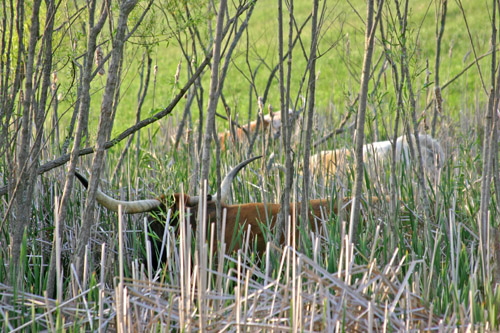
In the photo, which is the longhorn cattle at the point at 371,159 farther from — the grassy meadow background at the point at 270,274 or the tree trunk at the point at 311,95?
the tree trunk at the point at 311,95

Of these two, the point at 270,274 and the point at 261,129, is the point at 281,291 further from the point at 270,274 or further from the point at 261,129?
the point at 261,129

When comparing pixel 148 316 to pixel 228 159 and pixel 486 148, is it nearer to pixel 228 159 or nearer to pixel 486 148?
pixel 486 148

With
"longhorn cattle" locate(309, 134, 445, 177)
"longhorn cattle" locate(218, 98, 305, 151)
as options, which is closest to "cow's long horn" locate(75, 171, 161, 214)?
"longhorn cattle" locate(218, 98, 305, 151)

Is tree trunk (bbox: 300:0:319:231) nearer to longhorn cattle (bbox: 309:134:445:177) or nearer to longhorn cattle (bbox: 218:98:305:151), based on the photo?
longhorn cattle (bbox: 218:98:305:151)

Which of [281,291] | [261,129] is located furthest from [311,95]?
[261,129]

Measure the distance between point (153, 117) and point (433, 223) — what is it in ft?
4.98

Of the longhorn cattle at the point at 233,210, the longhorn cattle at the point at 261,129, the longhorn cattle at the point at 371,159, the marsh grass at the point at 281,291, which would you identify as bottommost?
the marsh grass at the point at 281,291

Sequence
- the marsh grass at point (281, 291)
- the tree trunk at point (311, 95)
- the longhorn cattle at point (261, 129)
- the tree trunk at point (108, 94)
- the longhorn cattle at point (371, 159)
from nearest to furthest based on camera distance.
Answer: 1. the marsh grass at point (281, 291)
2. the tree trunk at point (108, 94)
3. the tree trunk at point (311, 95)
4. the longhorn cattle at point (371, 159)
5. the longhorn cattle at point (261, 129)

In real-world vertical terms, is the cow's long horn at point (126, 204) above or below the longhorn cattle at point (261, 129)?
below

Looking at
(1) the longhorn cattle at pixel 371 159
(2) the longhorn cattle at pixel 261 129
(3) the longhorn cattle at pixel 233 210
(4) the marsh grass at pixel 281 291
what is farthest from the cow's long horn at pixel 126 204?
(1) the longhorn cattle at pixel 371 159

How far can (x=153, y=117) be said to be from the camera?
244 cm

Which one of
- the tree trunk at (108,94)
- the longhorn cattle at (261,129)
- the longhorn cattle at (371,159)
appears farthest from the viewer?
the longhorn cattle at (261,129)

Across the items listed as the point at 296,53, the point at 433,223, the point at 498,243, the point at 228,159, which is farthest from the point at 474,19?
the point at 498,243

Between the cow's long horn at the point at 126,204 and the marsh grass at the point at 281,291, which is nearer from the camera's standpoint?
the marsh grass at the point at 281,291
